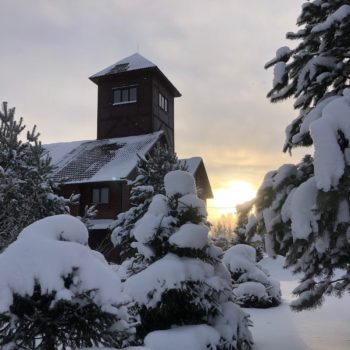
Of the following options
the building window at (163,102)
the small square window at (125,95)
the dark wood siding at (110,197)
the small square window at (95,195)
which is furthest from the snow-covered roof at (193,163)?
the small square window at (95,195)

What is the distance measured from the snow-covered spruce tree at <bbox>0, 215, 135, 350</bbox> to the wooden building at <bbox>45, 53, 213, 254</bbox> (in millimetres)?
21772

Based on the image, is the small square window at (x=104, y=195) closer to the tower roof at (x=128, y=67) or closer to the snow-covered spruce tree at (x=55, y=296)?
the tower roof at (x=128, y=67)

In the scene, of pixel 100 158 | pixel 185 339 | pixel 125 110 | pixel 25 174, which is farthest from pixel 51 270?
pixel 125 110

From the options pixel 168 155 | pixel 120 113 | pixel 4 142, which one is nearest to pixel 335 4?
pixel 4 142

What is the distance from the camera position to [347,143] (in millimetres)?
4777

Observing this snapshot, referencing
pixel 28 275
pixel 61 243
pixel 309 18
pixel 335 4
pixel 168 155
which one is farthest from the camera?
pixel 168 155

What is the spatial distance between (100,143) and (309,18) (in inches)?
996

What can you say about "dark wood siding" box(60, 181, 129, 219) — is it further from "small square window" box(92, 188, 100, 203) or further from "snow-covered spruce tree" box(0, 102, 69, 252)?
"snow-covered spruce tree" box(0, 102, 69, 252)

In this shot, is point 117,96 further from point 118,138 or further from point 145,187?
point 145,187

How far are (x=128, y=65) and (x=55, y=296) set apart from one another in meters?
30.3

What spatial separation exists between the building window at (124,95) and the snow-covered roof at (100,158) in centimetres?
278

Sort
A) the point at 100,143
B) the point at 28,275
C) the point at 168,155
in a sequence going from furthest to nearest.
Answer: the point at 100,143 < the point at 168,155 < the point at 28,275

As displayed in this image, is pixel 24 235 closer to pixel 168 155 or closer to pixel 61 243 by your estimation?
pixel 61 243

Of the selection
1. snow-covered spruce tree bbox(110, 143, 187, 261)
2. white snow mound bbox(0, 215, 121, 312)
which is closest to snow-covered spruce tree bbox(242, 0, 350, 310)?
white snow mound bbox(0, 215, 121, 312)
